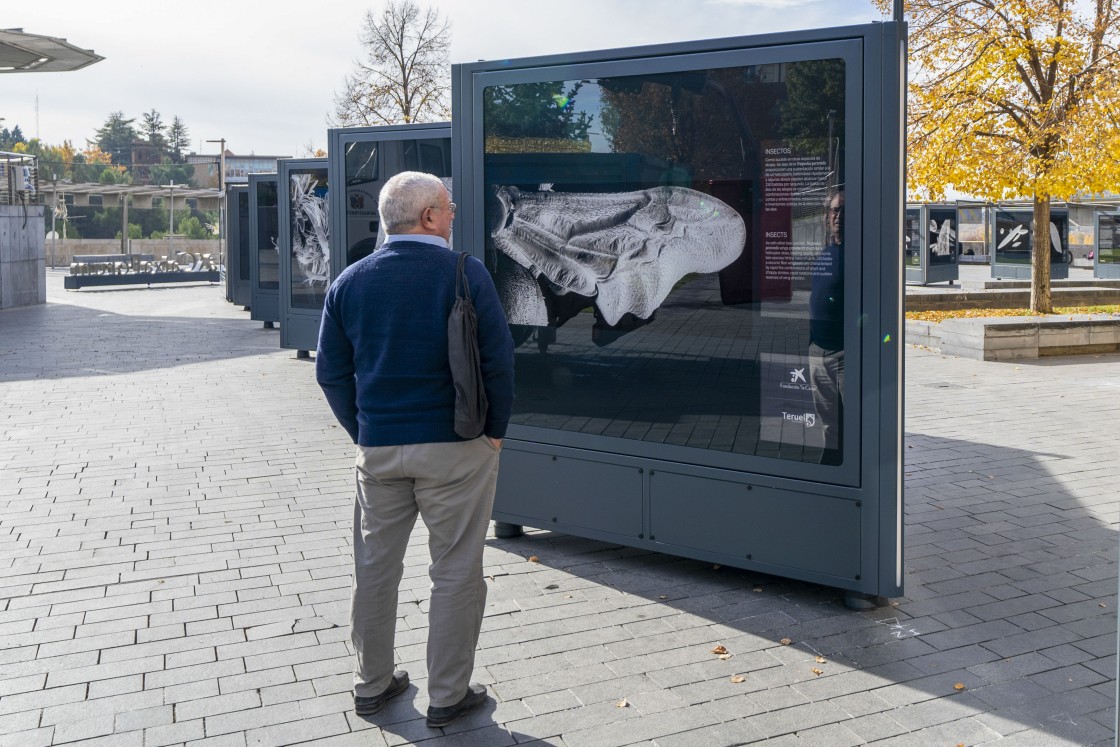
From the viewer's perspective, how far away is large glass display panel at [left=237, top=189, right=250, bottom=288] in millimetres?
20625

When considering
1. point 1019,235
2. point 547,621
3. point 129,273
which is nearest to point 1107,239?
point 1019,235

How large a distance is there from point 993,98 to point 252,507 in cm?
1379

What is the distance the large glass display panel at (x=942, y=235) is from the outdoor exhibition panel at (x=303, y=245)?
Answer: 17067mm

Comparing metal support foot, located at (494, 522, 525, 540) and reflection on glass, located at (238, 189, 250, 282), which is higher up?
reflection on glass, located at (238, 189, 250, 282)

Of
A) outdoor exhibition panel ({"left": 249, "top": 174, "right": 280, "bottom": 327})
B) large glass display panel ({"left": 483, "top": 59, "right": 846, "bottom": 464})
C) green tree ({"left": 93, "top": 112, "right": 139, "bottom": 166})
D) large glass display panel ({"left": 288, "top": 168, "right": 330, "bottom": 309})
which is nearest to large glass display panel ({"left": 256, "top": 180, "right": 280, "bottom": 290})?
outdoor exhibition panel ({"left": 249, "top": 174, "right": 280, "bottom": 327})

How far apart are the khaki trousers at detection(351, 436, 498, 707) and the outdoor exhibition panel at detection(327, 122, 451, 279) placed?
592cm

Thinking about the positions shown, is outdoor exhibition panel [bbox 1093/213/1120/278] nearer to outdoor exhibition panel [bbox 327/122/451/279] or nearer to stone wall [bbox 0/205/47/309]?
outdoor exhibition panel [bbox 327/122/451/279]

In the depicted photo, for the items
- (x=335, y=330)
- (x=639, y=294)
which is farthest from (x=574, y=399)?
(x=335, y=330)

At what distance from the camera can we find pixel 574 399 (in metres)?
5.63

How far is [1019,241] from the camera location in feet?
89.4

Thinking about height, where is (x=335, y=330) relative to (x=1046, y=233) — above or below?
below

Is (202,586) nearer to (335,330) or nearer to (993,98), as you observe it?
(335,330)

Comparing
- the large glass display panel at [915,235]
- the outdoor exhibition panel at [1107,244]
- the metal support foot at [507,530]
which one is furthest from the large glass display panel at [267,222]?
the outdoor exhibition panel at [1107,244]

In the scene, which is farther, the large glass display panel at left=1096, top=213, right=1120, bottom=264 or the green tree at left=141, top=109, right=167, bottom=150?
the green tree at left=141, top=109, right=167, bottom=150
